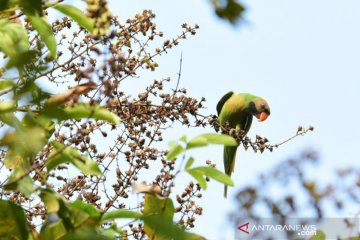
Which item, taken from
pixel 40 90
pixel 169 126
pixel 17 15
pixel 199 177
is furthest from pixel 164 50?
pixel 40 90

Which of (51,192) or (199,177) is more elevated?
(199,177)

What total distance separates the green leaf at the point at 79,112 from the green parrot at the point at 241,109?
351 centimetres

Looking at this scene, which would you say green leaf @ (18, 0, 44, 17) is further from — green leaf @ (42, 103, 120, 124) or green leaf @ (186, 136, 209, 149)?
green leaf @ (186, 136, 209, 149)

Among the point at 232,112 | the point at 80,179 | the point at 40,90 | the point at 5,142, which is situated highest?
the point at 232,112

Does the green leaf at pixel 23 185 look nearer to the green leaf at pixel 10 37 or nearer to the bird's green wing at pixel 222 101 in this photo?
the green leaf at pixel 10 37

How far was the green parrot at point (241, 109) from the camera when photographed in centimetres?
491

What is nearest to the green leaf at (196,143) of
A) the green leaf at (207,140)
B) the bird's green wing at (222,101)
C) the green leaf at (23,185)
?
the green leaf at (207,140)

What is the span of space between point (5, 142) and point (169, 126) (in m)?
2.06

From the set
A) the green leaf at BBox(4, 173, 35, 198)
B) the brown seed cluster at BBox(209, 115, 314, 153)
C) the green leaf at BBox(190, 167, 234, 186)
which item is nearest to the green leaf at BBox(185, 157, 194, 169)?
the green leaf at BBox(190, 167, 234, 186)

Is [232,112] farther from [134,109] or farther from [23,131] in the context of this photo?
[23,131]

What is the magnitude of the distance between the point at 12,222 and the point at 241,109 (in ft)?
12.7

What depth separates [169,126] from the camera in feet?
9.18

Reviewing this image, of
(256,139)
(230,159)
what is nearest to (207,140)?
(256,139)

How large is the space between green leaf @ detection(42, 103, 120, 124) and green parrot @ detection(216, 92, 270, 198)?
11.5 ft
